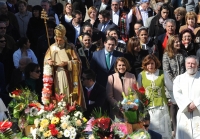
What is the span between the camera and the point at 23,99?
9.84 meters

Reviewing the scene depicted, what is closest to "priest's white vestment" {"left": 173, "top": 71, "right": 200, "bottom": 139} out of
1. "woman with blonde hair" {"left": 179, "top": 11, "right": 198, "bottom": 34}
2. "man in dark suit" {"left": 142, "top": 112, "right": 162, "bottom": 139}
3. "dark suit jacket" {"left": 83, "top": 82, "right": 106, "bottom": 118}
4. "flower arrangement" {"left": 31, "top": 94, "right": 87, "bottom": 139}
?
"dark suit jacket" {"left": 83, "top": 82, "right": 106, "bottom": 118}

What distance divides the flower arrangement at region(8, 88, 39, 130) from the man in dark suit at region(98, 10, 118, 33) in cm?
477

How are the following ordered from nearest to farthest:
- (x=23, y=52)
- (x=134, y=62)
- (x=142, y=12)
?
(x=134, y=62) < (x=23, y=52) < (x=142, y=12)

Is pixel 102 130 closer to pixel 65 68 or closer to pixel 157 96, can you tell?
pixel 65 68

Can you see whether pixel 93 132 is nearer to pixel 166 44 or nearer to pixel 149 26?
pixel 166 44

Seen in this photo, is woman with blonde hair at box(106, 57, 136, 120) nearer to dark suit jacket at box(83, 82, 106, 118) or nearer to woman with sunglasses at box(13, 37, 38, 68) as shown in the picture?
dark suit jacket at box(83, 82, 106, 118)

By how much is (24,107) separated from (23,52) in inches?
135

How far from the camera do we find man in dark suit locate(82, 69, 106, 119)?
11.5 meters

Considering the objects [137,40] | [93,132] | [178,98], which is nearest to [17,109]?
[93,132]

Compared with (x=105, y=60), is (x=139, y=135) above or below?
below

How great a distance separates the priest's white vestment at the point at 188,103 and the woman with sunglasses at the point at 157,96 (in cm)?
58

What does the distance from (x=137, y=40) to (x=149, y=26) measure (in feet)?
7.51

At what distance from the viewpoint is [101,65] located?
12.4 metres

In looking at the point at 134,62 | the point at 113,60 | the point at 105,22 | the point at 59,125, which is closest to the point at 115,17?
the point at 105,22
